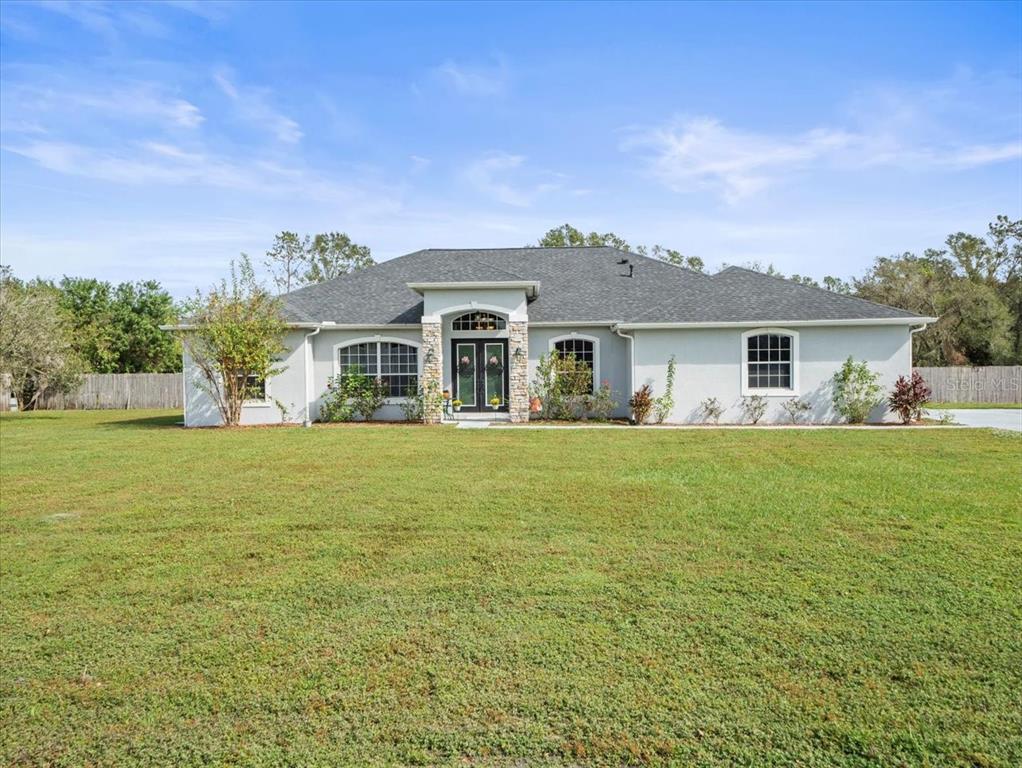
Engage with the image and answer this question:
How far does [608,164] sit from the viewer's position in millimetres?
21656

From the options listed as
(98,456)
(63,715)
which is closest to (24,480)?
(98,456)

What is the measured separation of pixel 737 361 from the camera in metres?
18.8

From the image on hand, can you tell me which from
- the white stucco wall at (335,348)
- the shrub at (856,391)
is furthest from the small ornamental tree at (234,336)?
the shrub at (856,391)

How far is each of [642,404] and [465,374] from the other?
5.70 m

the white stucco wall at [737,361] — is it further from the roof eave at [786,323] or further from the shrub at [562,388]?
the shrub at [562,388]

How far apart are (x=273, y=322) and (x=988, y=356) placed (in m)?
36.8

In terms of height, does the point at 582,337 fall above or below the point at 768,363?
above

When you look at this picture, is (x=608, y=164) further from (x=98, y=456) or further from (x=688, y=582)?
(x=688, y=582)

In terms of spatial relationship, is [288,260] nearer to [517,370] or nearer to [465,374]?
[465,374]

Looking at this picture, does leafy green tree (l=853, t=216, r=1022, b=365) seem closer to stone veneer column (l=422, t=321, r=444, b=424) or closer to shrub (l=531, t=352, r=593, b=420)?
shrub (l=531, t=352, r=593, b=420)

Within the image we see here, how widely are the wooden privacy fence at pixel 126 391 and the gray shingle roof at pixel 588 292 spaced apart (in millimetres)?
13259

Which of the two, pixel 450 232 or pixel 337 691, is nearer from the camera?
pixel 337 691

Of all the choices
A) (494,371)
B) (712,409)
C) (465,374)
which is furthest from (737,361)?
(465,374)

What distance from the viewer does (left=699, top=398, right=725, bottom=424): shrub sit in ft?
61.6
